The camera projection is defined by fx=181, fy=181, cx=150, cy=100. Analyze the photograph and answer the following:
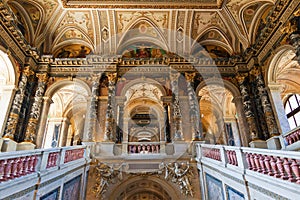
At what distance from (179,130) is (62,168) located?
5375 millimetres

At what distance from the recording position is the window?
12.6 meters

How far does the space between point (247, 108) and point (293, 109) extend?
6.66 metres

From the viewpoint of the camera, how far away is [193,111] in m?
9.21

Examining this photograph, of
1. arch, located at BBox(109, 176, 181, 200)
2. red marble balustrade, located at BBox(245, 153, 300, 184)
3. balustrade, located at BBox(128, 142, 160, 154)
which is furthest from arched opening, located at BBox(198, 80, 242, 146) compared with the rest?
red marble balustrade, located at BBox(245, 153, 300, 184)

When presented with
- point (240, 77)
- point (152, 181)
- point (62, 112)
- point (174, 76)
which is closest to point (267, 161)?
point (152, 181)

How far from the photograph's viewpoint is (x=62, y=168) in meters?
5.14

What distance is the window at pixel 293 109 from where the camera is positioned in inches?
494

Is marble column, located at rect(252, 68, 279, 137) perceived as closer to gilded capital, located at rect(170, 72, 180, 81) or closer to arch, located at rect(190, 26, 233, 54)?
arch, located at rect(190, 26, 233, 54)

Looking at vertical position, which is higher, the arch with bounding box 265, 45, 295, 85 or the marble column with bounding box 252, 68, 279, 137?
the arch with bounding box 265, 45, 295, 85

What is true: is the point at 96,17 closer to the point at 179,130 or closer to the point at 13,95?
the point at 13,95

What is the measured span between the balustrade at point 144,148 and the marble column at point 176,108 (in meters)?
1.04

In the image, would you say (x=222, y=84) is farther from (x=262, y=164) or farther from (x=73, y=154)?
(x=73, y=154)

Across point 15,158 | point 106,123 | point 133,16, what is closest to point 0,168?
point 15,158

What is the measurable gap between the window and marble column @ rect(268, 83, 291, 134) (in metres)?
5.93
